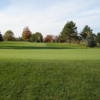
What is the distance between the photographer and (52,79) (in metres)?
10.5

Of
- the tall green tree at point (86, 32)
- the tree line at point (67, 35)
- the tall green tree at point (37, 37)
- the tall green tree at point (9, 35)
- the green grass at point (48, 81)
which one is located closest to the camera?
A: the green grass at point (48, 81)

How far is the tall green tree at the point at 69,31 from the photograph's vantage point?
89.6 m

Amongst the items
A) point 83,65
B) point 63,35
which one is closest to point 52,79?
point 83,65

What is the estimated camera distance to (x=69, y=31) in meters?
89.6

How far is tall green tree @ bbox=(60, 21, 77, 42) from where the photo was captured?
8956cm

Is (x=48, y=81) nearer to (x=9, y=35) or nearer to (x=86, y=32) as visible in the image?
(x=86, y=32)

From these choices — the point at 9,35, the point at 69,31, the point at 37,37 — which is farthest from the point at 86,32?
the point at 9,35

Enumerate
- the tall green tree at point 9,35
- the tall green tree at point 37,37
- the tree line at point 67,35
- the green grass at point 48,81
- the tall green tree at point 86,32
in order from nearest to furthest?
the green grass at point 48,81
the tree line at point 67,35
the tall green tree at point 86,32
the tall green tree at point 37,37
the tall green tree at point 9,35

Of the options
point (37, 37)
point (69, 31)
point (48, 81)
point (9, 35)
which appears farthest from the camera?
point (9, 35)

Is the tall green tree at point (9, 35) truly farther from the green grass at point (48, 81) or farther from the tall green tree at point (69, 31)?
the green grass at point (48, 81)

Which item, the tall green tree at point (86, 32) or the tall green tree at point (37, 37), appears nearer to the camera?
the tall green tree at point (86, 32)

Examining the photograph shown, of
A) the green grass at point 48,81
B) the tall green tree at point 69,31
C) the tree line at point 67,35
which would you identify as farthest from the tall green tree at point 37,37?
the green grass at point 48,81

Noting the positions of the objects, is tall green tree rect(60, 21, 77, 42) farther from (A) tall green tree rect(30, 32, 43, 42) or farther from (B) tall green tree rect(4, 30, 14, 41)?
(B) tall green tree rect(4, 30, 14, 41)

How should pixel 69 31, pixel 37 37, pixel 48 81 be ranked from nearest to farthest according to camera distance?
1. pixel 48 81
2. pixel 69 31
3. pixel 37 37
